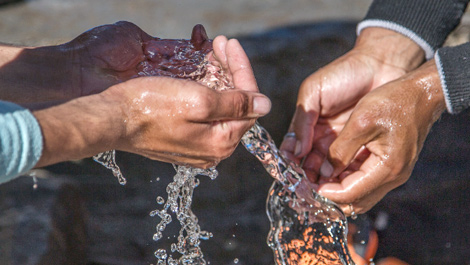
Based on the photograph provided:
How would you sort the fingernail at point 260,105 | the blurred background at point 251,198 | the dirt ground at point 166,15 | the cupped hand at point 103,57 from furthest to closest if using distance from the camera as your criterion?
the dirt ground at point 166,15 → the blurred background at point 251,198 → the cupped hand at point 103,57 → the fingernail at point 260,105

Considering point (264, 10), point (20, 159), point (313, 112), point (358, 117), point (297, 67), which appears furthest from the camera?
point (264, 10)

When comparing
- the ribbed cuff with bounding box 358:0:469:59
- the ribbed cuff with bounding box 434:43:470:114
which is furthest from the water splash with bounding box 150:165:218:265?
the ribbed cuff with bounding box 358:0:469:59

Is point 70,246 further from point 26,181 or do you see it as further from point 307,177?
point 307,177

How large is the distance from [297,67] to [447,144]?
0.93 m

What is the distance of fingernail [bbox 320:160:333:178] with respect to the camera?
2.13 m

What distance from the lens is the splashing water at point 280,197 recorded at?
75.8 inches

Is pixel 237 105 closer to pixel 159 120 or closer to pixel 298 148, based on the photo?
pixel 159 120

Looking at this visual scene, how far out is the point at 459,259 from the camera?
2650mm

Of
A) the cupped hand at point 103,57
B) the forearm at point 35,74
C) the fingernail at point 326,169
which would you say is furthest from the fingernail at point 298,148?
the forearm at point 35,74

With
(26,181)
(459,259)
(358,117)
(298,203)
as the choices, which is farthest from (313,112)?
(26,181)

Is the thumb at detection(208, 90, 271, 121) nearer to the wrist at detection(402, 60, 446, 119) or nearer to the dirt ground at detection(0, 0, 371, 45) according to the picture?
the wrist at detection(402, 60, 446, 119)

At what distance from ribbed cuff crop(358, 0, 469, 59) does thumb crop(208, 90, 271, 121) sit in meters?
1.08

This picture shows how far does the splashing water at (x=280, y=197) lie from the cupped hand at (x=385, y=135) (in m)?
0.10

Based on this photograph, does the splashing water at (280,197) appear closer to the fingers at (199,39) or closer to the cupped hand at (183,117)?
the fingers at (199,39)
